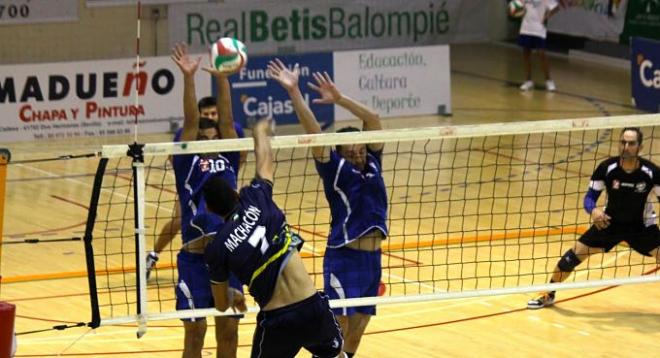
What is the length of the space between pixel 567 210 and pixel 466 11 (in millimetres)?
14295

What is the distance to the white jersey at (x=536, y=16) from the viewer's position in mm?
26500

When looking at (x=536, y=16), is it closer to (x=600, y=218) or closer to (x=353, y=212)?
(x=600, y=218)

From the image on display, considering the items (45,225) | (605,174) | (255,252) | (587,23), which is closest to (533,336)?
(605,174)

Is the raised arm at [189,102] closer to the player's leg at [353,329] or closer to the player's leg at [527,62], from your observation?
the player's leg at [353,329]

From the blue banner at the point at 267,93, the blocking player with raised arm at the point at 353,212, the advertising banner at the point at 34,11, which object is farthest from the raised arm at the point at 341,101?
the advertising banner at the point at 34,11

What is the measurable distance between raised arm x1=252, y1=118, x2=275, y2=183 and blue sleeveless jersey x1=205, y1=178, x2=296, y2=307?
27 cm

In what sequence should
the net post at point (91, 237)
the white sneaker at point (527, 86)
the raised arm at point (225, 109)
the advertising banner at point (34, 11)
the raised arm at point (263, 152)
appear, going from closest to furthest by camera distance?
the raised arm at point (263, 152) → the net post at point (91, 237) → the raised arm at point (225, 109) → the advertising banner at point (34, 11) → the white sneaker at point (527, 86)

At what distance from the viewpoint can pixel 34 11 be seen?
24125 mm

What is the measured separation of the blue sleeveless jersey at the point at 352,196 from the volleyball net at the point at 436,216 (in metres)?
0.27

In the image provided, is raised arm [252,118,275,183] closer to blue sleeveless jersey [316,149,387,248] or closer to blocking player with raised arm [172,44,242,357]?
blocking player with raised arm [172,44,242,357]

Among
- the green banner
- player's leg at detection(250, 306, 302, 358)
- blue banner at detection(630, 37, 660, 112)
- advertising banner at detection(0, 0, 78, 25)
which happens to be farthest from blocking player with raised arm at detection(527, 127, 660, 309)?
the green banner

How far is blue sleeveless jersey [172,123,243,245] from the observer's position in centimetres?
1011

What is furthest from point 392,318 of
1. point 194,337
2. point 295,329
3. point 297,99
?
point 295,329

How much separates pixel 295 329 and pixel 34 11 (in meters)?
16.7
